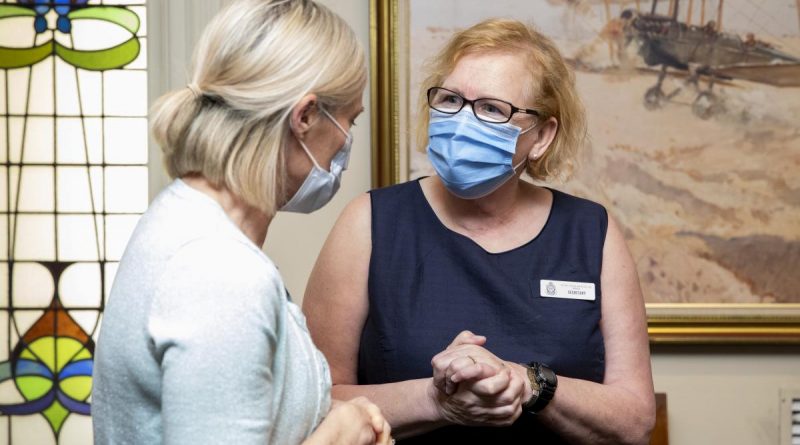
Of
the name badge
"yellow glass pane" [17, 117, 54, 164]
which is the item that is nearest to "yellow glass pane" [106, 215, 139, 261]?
"yellow glass pane" [17, 117, 54, 164]

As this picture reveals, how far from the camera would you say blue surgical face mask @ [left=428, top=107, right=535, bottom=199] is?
7.27 feet

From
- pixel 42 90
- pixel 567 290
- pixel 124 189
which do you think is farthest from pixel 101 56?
pixel 567 290

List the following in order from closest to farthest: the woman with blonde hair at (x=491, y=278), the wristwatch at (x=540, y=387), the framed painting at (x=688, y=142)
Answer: the wristwatch at (x=540, y=387)
the woman with blonde hair at (x=491, y=278)
the framed painting at (x=688, y=142)

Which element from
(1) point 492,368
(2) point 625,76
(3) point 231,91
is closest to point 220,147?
(3) point 231,91

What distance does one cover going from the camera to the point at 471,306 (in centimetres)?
222

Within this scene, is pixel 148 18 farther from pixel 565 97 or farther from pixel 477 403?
pixel 477 403

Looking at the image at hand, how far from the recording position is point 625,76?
3398 mm

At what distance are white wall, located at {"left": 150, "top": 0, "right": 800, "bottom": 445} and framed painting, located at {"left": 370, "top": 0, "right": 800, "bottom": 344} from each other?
0.09 metres

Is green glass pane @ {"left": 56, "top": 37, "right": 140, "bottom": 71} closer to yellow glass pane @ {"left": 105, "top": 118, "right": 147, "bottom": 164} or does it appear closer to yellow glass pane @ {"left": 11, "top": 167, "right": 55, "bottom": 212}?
yellow glass pane @ {"left": 105, "top": 118, "right": 147, "bottom": 164}

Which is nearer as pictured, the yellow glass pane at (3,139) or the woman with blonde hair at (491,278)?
the woman with blonde hair at (491,278)

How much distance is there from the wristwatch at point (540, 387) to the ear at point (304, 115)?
2.73ft

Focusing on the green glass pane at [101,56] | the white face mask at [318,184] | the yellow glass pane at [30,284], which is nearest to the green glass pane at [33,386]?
the yellow glass pane at [30,284]

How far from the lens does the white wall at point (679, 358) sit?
3.42 metres

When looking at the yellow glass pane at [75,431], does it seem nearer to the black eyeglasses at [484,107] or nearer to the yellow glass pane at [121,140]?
the yellow glass pane at [121,140]
